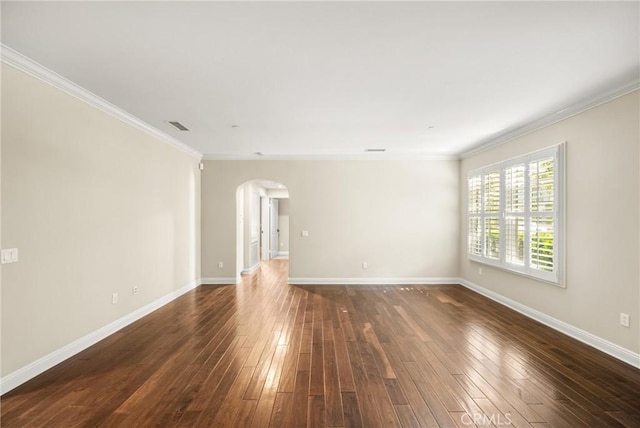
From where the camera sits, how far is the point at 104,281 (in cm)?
346

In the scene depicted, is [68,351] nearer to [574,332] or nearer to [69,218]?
[69,218]

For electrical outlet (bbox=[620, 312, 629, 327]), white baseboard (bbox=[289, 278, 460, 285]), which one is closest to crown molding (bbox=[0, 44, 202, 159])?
white baseboard (bbox=[289, 278, 460, 285])

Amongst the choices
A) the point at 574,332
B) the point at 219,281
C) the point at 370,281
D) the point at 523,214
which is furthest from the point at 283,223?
the point at 574,332

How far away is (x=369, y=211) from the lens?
6.29m

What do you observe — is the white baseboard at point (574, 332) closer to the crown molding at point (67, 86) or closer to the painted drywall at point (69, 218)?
the painted drywall at point (69, 218)

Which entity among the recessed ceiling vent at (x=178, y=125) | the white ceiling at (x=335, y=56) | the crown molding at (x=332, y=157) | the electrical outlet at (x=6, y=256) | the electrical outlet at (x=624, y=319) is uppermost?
the white ceiling at (x=335, y=56)

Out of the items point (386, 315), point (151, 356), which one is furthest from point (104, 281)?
point (386, 315)

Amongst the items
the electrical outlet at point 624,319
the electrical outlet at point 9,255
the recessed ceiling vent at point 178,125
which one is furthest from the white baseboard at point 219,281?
the electrical outlet at point 624,319

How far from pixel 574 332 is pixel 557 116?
8.50ft

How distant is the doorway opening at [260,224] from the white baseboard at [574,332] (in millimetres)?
4745

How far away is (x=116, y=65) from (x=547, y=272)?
5.24 meters

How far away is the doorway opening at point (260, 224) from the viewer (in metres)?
6.87

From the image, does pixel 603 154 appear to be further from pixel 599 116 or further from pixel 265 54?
pixel 265 54

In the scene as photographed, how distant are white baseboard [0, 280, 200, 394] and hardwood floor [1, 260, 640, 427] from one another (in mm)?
81
